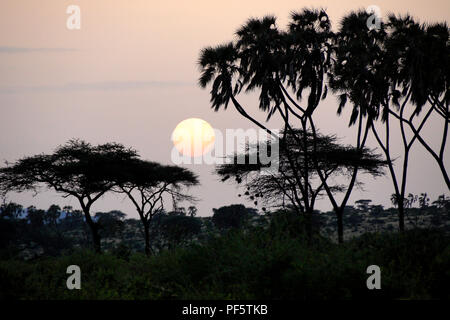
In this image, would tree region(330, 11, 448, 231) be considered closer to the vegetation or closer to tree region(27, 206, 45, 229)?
the vegetation

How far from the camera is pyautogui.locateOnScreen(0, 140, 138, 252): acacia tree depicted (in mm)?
36281

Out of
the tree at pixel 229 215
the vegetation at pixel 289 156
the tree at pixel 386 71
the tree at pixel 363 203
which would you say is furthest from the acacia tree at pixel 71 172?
the tree at pixel 363 203

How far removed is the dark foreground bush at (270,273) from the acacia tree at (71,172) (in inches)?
846

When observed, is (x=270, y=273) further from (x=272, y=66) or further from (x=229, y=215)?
(x=229, y=215)

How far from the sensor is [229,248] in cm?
1378

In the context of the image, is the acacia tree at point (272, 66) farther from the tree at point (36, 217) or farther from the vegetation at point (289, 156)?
the tree at point (36, 217)

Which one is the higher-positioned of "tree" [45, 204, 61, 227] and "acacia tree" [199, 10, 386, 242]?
"acacia tree" [199, 10, 386, 242]

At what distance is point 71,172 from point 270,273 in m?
27.5

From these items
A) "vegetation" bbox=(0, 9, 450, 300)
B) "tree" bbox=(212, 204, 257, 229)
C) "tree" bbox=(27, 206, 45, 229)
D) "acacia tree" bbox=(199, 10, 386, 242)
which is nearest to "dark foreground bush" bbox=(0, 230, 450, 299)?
"vegetation" bbox=(0, 9, 450, 300)

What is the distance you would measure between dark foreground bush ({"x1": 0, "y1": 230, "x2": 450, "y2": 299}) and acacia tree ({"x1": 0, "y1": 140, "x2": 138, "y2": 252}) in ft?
70.5

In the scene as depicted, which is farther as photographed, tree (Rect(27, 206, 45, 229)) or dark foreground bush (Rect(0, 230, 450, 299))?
tree (Rect(27, 206, 45, 229))

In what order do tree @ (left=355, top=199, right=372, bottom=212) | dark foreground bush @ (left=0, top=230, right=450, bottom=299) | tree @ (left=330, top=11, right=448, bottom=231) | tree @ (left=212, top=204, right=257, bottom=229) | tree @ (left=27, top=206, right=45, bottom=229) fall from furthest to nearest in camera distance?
tree @ (left=355, top=199, right=372, bottom=212)
tree @ (left=27, top=206, right=45, bottom=229)
tree @ (left=212, top=204, right=257, bottom=229)
tree @ (left=330, top=11, right=448, bottom=231)
dark foreground bush @ (left=0, top=230, right=450, bottom=299)
